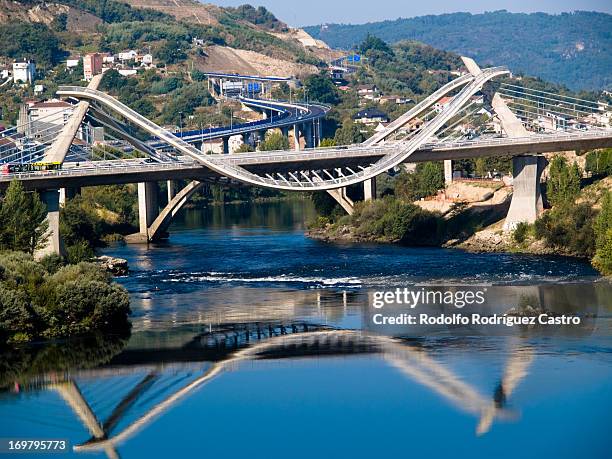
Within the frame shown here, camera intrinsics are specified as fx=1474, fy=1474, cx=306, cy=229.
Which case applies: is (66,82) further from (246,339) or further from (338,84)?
(246,339)

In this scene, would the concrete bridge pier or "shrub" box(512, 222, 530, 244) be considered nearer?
"shrub" box(512, 222, 530, 244)

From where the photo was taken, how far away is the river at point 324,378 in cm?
2842

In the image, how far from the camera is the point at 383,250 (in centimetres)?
5803

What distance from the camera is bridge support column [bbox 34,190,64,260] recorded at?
51.1 meters

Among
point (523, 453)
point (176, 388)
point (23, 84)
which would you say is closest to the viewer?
point (523, 453)

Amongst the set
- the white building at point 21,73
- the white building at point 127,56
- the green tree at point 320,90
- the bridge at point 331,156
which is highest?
the white building at point 127,56

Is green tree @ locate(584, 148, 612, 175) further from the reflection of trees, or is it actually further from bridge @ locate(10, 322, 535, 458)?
the reflection of trees

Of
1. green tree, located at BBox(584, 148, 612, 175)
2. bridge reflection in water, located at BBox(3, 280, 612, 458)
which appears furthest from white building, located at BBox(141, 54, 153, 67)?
bridge reflection in water, located at BBox(3, 280, 612, 458)

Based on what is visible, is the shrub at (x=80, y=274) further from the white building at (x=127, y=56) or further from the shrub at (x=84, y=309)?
the white building at (x=127, y=56)

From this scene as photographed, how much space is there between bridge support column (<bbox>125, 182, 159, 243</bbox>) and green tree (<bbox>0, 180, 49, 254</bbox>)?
16.8 m

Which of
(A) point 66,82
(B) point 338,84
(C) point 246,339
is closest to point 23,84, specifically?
(A) point 66,82

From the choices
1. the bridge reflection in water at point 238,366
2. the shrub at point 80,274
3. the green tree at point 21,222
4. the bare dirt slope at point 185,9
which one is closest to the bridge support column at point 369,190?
the green tree at point 21,222

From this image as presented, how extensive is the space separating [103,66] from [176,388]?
10097 centimetres

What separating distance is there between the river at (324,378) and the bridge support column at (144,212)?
63.0 ft
